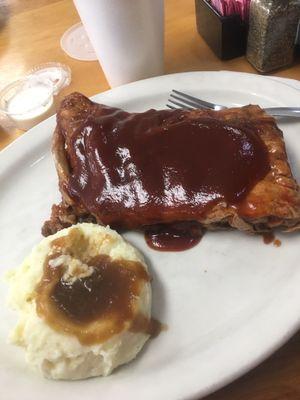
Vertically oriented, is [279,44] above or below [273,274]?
above

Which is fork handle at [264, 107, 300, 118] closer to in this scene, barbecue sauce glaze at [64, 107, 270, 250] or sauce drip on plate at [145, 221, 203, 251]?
barbecue sauce glaze at [64, 107, 270, 250]

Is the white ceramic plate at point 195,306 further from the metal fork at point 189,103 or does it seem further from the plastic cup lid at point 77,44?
the plastic cup lid at point 77,44

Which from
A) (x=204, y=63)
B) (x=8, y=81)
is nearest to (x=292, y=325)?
(x=204, y=63)

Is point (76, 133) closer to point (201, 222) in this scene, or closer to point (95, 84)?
point (201, 222)

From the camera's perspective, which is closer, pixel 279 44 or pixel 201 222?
pixel 201 222

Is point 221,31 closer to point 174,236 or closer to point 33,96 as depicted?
point 33,96

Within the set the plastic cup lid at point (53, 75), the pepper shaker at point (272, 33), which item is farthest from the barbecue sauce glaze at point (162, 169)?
the plastic cup lid at point (53, 75)
